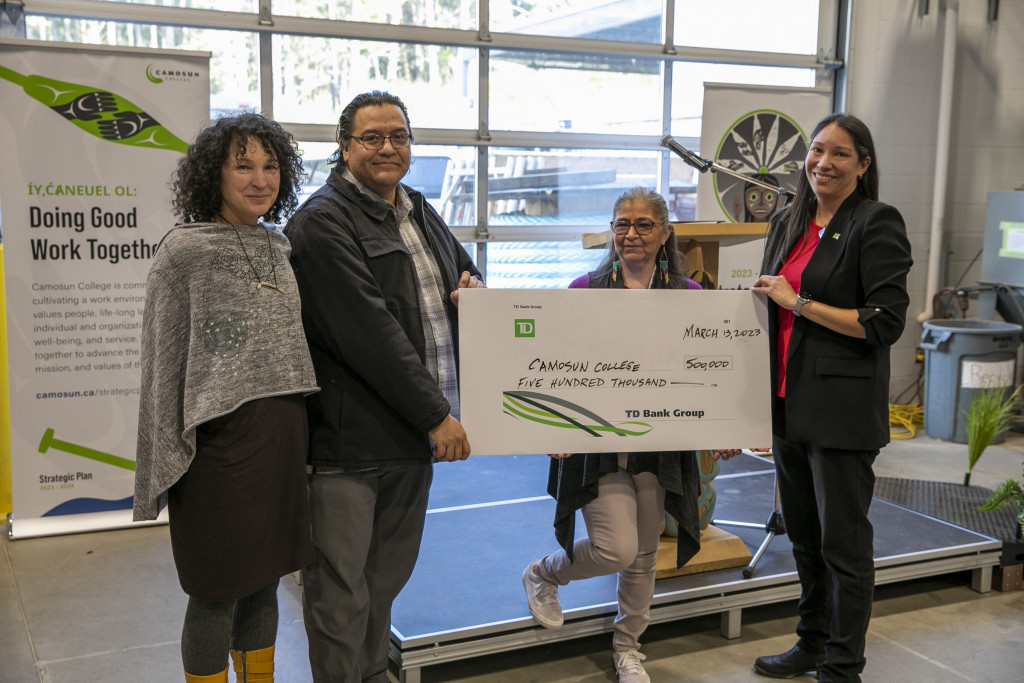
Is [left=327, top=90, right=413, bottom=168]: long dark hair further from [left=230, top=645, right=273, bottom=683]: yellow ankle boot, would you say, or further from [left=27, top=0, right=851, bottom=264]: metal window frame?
[left=27, top=0, right=851, bottom=264]: metal window frame

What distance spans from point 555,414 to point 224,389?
0.90 metres

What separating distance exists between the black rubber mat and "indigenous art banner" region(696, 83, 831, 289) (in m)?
1.35

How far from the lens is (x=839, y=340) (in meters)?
2.30

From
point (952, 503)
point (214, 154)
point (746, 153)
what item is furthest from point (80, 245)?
point (952, 503)

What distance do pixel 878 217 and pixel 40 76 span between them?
3.41m

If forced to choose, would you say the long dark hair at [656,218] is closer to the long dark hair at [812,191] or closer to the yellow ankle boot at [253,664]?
the long dark hair at [812,191]

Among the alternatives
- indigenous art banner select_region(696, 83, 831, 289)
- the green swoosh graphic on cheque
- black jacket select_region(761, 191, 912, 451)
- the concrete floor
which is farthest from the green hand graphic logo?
black jacket select_region(761, 191, 912, 451)

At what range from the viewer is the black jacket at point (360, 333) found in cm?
188

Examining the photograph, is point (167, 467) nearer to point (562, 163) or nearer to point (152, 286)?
point (152, 286)

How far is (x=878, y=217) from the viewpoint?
7.34 feet

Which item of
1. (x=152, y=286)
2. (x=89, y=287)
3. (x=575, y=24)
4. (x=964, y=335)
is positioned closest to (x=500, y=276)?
(x=575, y=24)

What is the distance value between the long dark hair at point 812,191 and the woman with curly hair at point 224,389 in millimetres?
1356

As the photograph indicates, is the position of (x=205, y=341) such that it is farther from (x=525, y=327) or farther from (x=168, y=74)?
(x=168, y=74)

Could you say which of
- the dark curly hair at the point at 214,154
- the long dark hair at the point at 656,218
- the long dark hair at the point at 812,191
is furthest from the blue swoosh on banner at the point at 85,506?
the long dark hair at the point at 812,191
